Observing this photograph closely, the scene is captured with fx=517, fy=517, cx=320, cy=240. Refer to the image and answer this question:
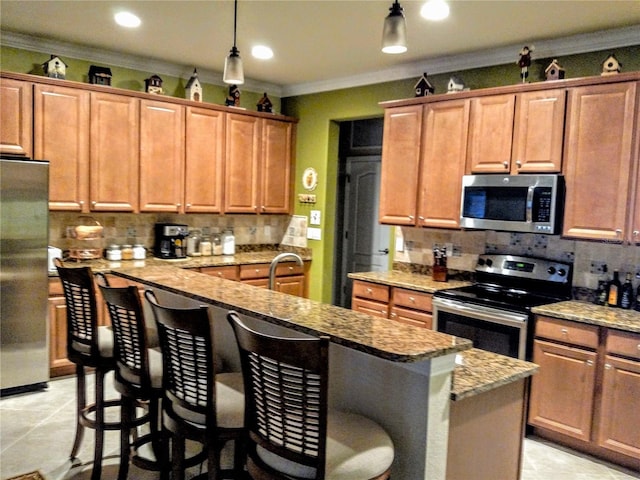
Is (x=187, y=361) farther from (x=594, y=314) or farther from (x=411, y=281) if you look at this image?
(x=411, y=281)

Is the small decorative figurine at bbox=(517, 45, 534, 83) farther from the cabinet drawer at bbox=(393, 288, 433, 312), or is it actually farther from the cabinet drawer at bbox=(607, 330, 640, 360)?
the cabinet drawer at bbox=(607, 330, 640, 360)

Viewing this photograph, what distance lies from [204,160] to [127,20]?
5.27 feet

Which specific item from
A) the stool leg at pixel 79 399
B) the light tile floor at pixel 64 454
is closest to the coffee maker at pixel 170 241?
the light tile floor at pixel 64 454

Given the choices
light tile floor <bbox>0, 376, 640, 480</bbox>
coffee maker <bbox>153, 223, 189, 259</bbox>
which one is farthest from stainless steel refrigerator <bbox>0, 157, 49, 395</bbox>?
coffee maker <bbox>153, 223, 189, 259</bbox>

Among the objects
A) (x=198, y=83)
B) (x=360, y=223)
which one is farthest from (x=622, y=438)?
(x=198, y=83)

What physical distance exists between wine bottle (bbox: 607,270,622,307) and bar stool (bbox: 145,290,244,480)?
2.62 m

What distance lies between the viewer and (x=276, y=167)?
568 centimetres

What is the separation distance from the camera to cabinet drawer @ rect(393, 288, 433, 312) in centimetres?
396

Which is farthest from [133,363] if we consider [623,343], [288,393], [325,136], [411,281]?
[325,136]

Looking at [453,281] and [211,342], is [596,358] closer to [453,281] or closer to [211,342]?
[453,281]

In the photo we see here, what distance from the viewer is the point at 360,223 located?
19.1 feet

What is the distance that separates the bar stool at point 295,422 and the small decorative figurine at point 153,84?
12.1ft

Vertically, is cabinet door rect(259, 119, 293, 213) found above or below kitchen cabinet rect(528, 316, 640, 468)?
above

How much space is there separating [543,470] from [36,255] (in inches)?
145
